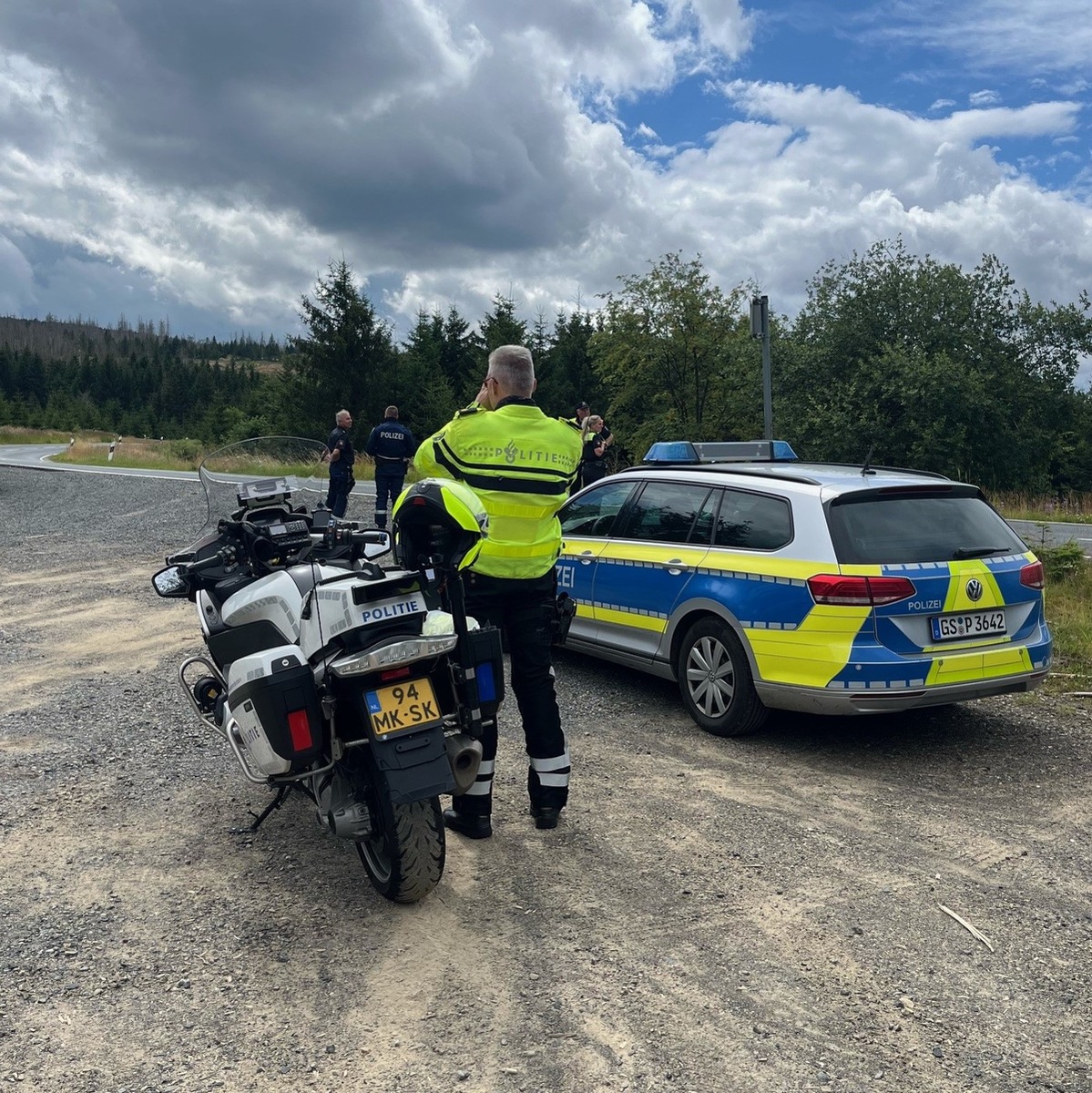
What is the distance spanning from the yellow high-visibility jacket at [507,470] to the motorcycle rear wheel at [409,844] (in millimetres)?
1111

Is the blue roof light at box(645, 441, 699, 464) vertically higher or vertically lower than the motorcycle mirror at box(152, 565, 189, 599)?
higher

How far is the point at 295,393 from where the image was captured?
4484cm

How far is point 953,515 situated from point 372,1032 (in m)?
4.02

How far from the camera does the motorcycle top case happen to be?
3238mm

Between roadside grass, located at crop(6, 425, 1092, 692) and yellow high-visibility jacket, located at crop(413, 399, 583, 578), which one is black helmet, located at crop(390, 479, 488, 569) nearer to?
yellow high-visibility jacket, located at crop(413, 399, 583, 578)

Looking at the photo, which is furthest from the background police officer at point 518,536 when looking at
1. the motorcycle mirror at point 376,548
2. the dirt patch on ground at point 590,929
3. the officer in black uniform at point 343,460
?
the officer in black uniform at point 343,460

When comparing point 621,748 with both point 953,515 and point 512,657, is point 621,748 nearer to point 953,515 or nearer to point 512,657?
point 512,657

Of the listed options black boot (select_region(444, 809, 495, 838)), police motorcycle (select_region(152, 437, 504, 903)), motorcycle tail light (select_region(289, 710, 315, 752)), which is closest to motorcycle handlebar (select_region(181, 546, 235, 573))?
police motorcycle (select_region(152, 437, 504, 903))

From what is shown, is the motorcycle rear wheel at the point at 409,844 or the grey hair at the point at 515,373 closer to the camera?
the motorcycle rear wheel at the point at 409,844

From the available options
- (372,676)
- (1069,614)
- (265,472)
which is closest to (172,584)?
(265,472)

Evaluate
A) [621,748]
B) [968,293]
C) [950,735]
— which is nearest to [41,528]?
[621,748]

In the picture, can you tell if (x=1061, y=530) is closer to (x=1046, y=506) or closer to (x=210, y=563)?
(x=1046, y=506)

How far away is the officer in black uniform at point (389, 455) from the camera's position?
48.4 feet

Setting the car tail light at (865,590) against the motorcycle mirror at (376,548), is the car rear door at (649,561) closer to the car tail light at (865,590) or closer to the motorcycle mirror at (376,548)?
the car tail light at (865,590)
